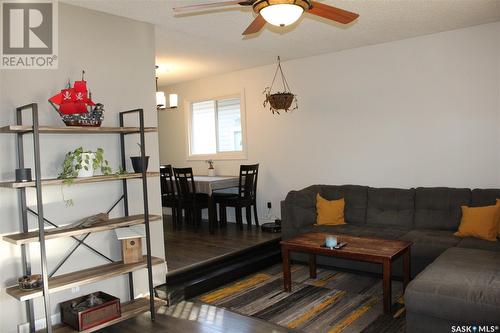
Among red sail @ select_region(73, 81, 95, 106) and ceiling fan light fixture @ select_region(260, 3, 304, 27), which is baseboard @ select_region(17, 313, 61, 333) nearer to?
red sail @ select_region(73, 81, 95, 106)

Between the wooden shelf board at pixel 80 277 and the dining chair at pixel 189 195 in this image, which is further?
the dining chair at pixel 189 195

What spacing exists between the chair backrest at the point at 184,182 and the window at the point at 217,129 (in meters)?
1.08

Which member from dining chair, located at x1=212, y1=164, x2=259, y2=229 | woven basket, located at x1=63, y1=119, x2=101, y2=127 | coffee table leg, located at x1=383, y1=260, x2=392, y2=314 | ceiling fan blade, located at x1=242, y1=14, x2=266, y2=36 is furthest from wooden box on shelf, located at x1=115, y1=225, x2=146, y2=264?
dining chair, located at x1=212, y1=164, x2=259, y2=229

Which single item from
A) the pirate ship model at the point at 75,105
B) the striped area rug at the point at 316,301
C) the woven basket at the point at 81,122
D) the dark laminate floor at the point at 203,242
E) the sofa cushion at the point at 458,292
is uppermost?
the pirate ship model at the point at 75,105

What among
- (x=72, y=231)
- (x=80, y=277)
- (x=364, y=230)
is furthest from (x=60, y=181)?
(x=364, y=230)

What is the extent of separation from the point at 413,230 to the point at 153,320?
2832 millimetres

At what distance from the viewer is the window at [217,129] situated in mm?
6730

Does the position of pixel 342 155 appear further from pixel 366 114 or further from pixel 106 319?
pixel 106 319

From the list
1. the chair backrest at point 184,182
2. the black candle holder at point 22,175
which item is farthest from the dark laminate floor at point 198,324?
the chair backrest at point 184,182

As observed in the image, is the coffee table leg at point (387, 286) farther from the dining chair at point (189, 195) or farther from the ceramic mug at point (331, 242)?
the dining chair at point (189, 195)

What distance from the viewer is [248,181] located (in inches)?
233

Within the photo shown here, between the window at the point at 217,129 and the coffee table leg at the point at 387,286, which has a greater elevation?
the window at the point at 217,129

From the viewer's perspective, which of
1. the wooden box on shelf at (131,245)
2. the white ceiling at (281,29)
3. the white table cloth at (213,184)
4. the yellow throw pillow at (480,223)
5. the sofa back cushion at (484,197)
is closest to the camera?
the wooden box on shelf at (131,245)

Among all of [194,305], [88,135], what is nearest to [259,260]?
[194,305]
